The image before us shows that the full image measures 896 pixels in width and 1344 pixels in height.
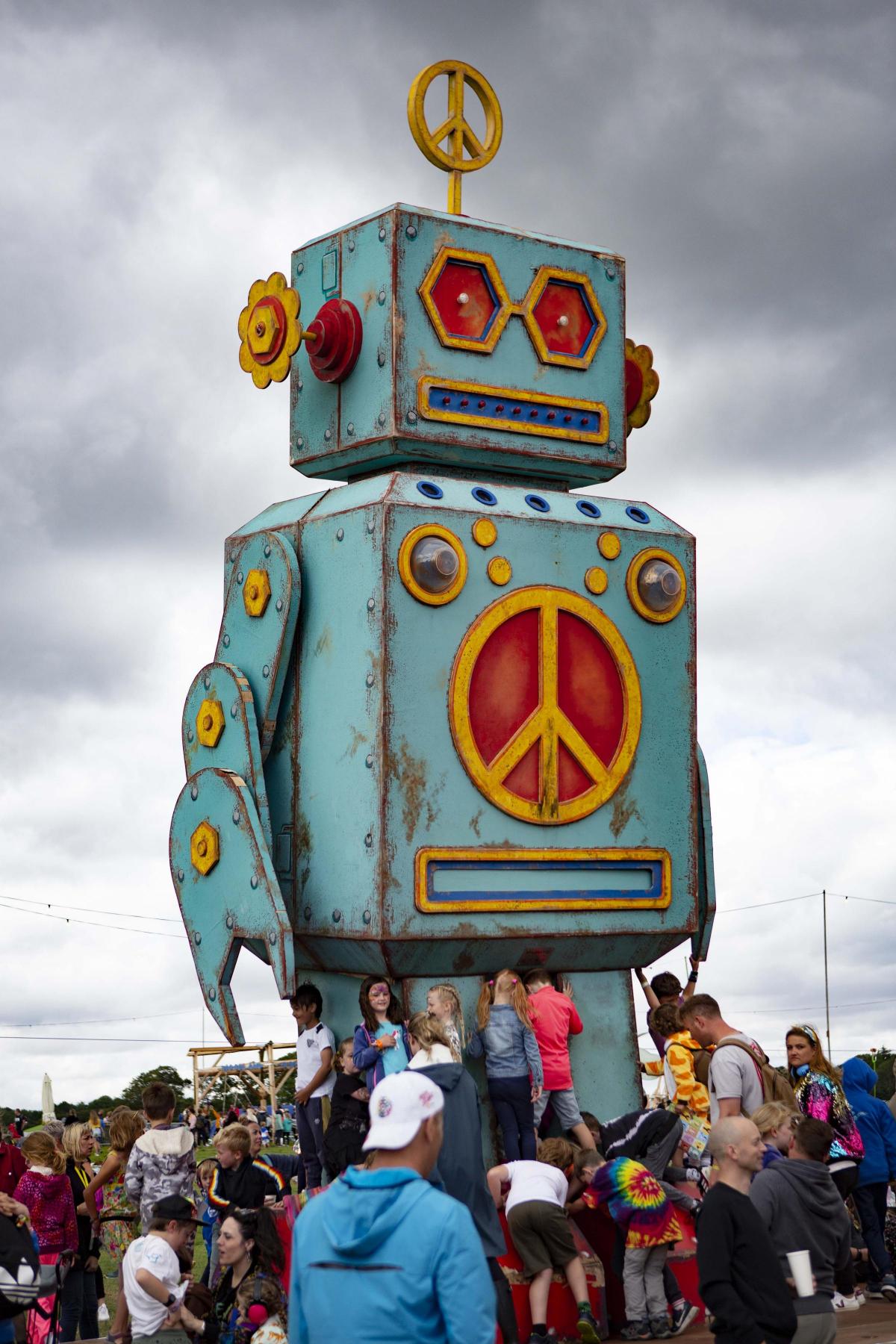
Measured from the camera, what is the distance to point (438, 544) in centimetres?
938

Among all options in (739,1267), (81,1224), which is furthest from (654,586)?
(739,1267)

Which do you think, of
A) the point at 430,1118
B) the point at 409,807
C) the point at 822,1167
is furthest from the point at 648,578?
the point at 430,1118

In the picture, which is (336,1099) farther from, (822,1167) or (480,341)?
(480,341)

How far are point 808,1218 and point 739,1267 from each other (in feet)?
3.32

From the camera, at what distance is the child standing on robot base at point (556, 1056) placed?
30.9 feet

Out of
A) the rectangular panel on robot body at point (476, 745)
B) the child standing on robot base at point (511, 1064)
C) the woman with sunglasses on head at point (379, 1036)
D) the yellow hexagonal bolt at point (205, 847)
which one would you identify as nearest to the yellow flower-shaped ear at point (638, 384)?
the rectangular panel on robot body at point (476, 745)

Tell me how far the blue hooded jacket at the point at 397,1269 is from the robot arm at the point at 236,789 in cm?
524

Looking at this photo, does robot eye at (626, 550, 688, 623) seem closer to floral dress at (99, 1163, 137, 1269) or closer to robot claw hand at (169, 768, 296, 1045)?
robot claw hand at (169, 768, 296, 1045)

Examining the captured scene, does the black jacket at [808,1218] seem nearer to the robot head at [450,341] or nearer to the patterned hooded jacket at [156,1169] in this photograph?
the patterned hooded jacket at [156,1169]

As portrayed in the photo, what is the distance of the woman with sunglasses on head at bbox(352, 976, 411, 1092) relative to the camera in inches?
347

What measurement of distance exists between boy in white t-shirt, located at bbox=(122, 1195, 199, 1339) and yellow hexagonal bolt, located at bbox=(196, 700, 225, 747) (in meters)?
3.13

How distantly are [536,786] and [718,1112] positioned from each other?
2.31 metres

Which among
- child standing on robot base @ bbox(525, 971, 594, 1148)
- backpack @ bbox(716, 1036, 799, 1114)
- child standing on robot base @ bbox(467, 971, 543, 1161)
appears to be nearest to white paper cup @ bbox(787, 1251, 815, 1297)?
backpack @ bbox(716, 1036, 799, 1114)

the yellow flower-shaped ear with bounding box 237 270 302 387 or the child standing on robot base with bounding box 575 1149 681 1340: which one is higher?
the yellow flower-shaped ear with bounding box 237 270 302 387
